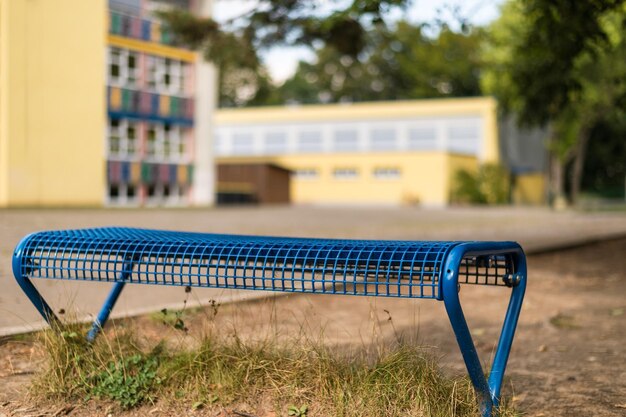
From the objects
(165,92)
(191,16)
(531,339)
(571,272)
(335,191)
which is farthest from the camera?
(335,191)

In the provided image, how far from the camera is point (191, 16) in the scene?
54.7 ft

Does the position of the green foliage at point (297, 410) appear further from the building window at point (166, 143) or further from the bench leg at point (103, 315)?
the building window at point (166, 143)

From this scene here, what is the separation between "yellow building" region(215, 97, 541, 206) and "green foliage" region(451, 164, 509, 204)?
0.54 m

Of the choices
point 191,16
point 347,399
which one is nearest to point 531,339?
point 347,399

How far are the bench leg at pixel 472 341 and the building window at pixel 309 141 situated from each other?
50843 mm

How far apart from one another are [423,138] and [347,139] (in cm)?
482

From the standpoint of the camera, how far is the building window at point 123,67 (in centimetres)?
3047

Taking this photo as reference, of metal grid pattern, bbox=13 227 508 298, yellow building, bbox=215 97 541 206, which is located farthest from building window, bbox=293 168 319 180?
metal grid pattern, bbox=13 227 508 298

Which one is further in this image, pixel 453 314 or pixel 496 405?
pixel 496 405

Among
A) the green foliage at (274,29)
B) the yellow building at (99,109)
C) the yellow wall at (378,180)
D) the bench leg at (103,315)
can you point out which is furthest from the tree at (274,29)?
the yellow wall at (378,180)

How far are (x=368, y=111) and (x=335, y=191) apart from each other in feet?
17.7

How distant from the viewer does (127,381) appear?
11.9 ft

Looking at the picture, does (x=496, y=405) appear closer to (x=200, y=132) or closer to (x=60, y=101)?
(x=60, y=101)

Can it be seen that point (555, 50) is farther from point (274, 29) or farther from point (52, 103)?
point (52, 103)
